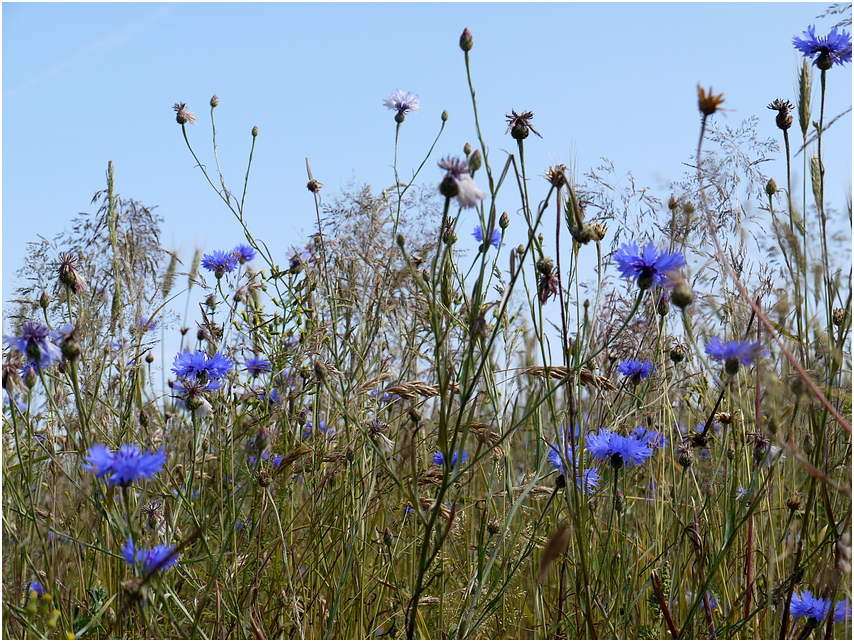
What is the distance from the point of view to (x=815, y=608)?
54.0 inches

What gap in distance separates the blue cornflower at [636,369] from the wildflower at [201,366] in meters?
1.00

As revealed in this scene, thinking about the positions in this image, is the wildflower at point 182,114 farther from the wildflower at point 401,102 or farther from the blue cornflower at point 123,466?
the blue cornflower at point 123,466

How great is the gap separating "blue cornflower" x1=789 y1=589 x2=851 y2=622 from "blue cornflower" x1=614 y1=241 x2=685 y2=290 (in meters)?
0.68

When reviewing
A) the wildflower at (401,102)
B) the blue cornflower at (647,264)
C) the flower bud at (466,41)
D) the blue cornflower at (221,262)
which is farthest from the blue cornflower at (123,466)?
the wildflower at (401,102)

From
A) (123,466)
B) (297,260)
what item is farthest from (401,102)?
(123,466)

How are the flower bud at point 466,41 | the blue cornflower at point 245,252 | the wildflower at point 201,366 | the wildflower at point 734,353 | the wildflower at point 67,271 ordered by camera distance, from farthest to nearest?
the blue cornflower at point 245,252 → the wildflower at point 201,366 → the wildflower at point 67,271 → the flower bud at point 466,41 → the wildflower at point 734,353

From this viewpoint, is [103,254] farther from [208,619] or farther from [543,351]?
[543,351]

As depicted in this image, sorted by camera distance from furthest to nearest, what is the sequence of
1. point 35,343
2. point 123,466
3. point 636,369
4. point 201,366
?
point 636,369
point 201,366
point 35,343
point 123,466

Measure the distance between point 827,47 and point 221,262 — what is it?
161cm

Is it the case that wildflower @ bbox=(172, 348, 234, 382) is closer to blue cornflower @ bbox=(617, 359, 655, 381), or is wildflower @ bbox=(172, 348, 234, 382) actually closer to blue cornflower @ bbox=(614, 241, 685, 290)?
blue cornflower @ bbox=(614, 241, 685, 290)

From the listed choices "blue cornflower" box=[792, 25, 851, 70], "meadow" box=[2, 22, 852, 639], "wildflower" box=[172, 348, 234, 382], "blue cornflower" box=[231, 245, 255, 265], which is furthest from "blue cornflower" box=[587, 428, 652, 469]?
"blue cornflower" box=[231, 245, 255, 265]

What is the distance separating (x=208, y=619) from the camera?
5.08ft

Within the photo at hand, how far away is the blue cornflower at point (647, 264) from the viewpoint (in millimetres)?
1206

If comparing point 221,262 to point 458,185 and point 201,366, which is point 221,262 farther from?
point 458,185
